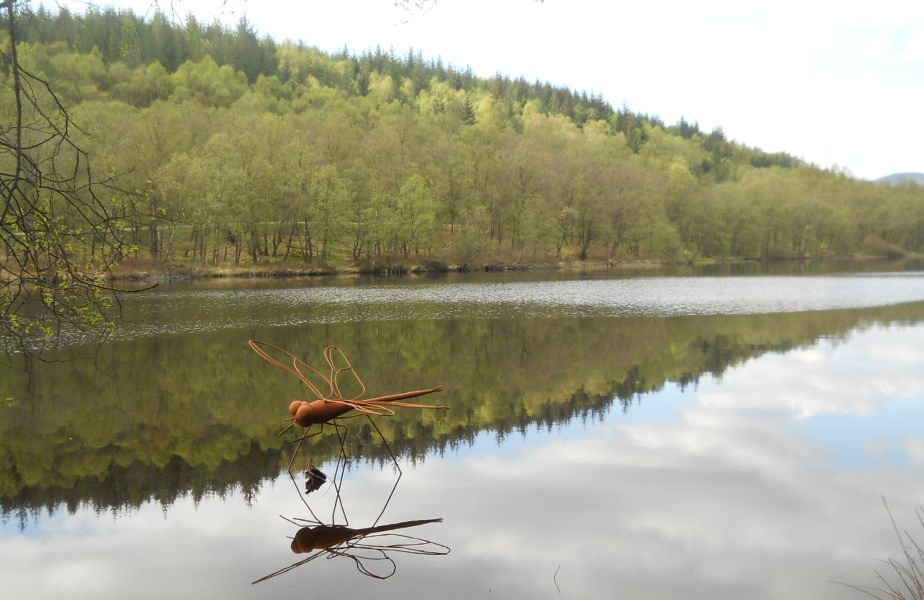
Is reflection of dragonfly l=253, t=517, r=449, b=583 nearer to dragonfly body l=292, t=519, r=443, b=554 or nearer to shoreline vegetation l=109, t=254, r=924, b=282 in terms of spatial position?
dragonfly body l=292, t=519, r=443, b=554

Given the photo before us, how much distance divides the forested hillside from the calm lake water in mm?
13221

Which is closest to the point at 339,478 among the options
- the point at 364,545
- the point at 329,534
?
the point at 329,534

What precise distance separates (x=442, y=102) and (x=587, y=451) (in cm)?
14268

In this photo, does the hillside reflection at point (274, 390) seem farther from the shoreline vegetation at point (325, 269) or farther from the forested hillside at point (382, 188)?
the shoreline vegetation at point (325, 269)

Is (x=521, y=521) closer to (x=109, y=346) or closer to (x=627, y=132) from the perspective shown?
(x=109, y=346)

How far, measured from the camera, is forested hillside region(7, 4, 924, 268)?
2421 inches

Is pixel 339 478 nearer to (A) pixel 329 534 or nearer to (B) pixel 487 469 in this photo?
(A) pixel 329 534

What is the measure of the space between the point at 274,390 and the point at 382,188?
55304mm

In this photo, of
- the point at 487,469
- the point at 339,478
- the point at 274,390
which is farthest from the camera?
the point at 274,390

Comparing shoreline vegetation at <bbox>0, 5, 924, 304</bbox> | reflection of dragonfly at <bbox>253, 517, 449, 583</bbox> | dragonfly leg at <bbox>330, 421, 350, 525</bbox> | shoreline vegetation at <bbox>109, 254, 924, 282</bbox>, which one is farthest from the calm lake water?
shoreline vegetation at <bbox>109, 254, 924, 282</bbox>

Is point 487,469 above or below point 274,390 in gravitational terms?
above

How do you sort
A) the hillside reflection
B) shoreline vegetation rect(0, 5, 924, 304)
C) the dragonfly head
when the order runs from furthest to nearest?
1. shoreline vegetation rect(0, 5, 924, 304)
2. the hillside reflection
3. the dragonfly head

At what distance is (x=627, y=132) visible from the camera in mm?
173375

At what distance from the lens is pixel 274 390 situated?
17844mm
